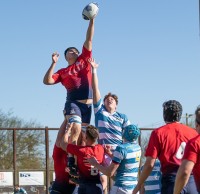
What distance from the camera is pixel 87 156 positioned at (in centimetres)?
870

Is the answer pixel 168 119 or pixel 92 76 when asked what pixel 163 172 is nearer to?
pixel 168 119

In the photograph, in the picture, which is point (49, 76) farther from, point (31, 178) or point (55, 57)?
point (31, 178)

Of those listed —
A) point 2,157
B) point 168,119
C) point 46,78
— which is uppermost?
point 46,78

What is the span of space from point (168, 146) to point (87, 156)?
1812 mm

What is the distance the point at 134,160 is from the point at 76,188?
79.6 inches

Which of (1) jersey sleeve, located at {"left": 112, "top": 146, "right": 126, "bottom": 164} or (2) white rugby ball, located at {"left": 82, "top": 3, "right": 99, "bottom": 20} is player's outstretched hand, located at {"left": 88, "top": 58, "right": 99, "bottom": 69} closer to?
(2) white rugby ball, located at {"left": 82, "top": 3, "right": 99, "bottom": 20}

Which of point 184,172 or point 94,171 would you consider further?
point 94,171

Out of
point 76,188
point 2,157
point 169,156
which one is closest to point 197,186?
point 169,156

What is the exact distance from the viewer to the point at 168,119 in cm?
737

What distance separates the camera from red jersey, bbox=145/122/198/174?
709cm

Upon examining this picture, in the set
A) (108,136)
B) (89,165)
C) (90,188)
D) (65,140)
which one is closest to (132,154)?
(89,165)

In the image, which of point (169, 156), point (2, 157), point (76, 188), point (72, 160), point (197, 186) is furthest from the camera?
point (2, 157)

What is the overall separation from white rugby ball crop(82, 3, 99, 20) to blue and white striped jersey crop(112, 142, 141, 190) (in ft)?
7.47

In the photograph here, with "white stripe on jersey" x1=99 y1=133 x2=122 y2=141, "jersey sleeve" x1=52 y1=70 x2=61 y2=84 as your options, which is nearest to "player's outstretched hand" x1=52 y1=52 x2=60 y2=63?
"jersey sleeve" x1=52 y1=70 x2=61 y2=84
